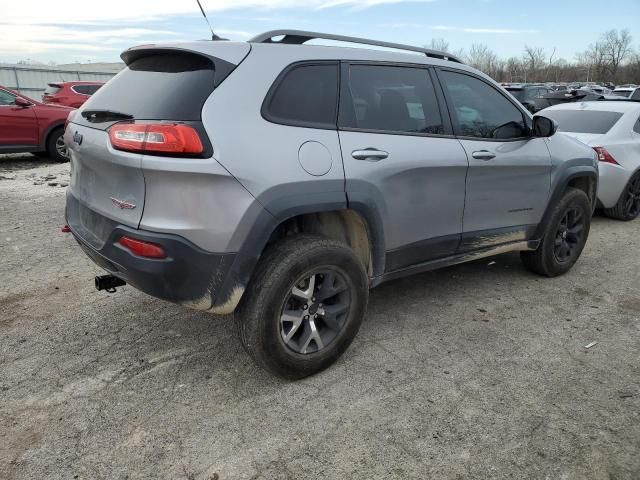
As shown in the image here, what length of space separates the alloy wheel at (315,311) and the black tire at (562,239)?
2.27 m

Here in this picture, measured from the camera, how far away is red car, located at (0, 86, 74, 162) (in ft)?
32.8

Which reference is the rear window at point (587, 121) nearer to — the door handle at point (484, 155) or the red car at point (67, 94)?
the door handle at point (484, 155)

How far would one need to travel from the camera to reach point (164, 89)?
2721mm

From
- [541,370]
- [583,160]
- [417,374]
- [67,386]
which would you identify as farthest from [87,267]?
[583,160]

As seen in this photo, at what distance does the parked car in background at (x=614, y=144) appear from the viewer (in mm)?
6543

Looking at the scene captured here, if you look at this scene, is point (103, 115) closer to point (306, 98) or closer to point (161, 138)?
point (161, 138)

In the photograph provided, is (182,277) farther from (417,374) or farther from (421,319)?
(421,319)

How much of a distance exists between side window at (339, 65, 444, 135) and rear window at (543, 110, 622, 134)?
425cm

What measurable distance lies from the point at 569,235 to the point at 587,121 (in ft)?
9.98

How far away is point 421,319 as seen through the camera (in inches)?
152

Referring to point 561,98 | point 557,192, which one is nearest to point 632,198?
point 557,192

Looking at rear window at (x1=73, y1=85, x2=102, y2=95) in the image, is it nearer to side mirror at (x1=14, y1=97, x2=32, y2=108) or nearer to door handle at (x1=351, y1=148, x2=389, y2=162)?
side mirror at (x1=14, y1=97, x2=32, y2=108)

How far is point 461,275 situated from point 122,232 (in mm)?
3128

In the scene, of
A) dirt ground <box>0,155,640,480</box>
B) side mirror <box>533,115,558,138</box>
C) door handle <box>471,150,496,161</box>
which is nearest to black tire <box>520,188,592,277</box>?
dirt ground <box>0,155,640,480</box>
